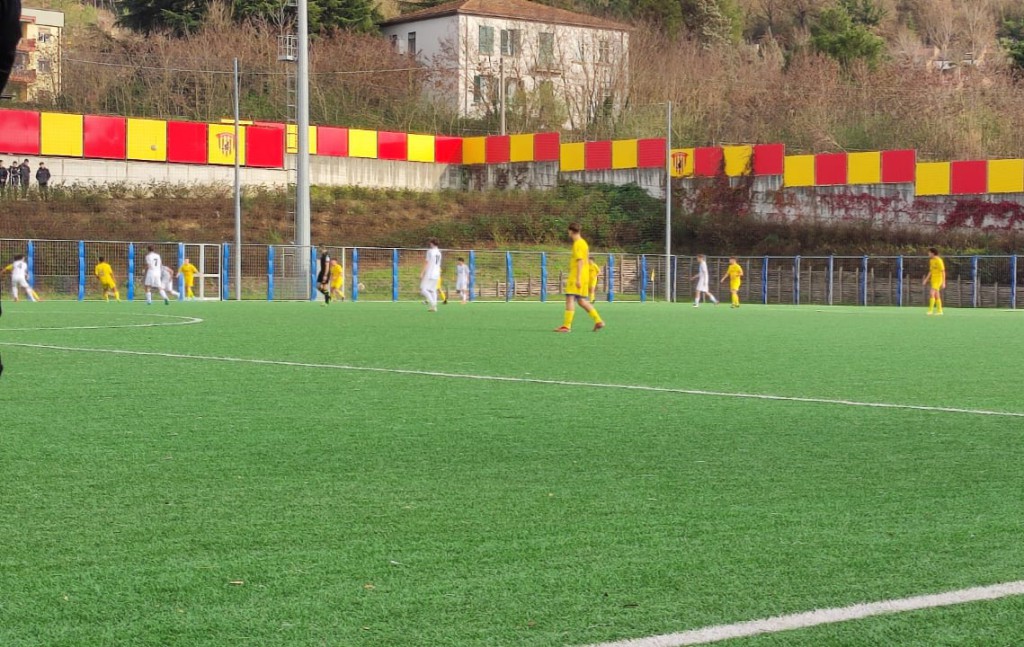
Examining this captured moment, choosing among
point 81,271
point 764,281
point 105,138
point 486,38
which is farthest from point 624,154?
point 81,271

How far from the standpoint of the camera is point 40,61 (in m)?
75.2

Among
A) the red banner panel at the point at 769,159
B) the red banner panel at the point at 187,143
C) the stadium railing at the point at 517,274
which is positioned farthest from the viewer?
the red banner panel at the point at 769,159

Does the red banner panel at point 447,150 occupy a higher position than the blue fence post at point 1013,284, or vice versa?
the red banner panel at point 447,150

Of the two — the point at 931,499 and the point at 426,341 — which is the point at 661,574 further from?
the point at 426,341

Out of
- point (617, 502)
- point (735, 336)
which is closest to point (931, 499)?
point (617, 502)

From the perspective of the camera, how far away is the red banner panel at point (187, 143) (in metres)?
60.4

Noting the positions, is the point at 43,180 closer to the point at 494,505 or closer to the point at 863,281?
the point at 863,281

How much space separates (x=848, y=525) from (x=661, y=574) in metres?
1.24

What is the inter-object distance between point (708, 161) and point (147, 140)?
2455 centimetres

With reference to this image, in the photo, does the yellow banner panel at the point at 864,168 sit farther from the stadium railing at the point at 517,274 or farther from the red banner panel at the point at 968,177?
the stadium railing at the point at 517,274

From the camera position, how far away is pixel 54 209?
54656 mm

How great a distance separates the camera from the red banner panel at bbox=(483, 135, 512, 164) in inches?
2677

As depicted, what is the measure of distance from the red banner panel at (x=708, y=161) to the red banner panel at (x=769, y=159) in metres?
1.80

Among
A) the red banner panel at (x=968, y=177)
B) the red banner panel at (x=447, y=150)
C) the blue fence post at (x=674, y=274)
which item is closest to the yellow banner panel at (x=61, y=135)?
the red banner panel at (x=447, y=150)
